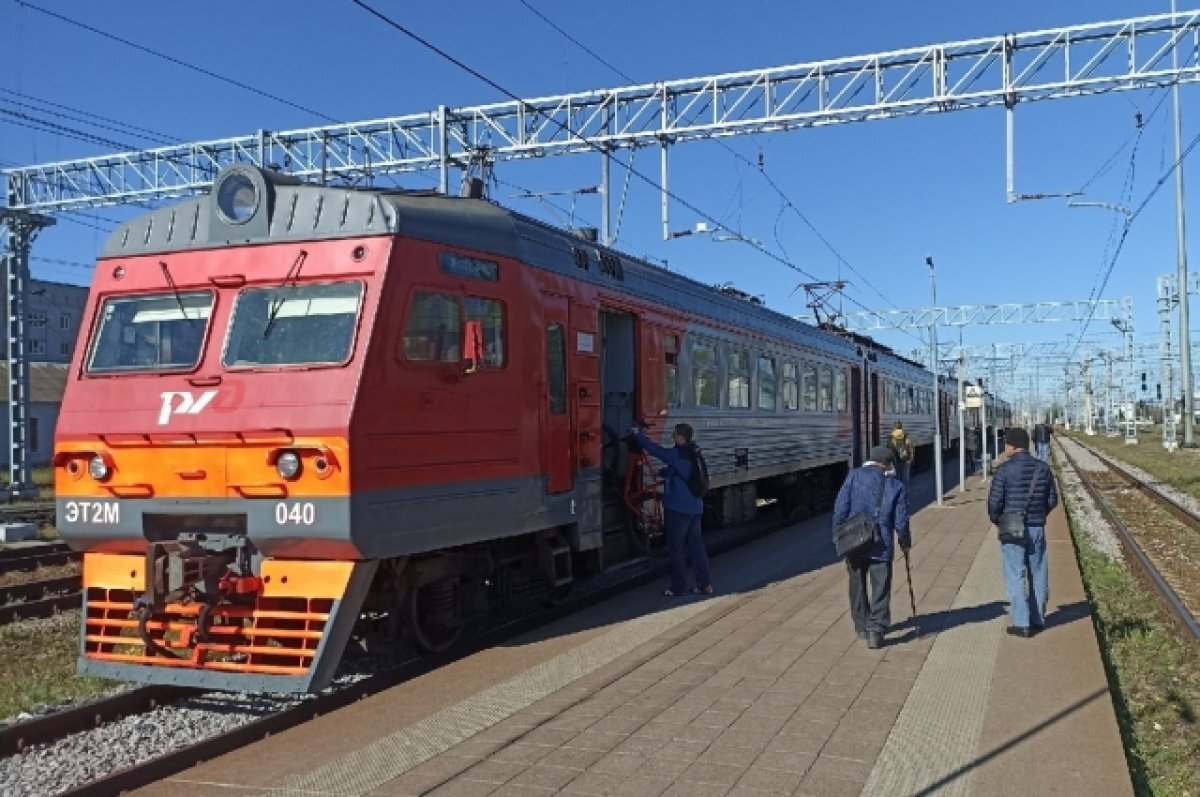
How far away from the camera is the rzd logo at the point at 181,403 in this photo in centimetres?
703

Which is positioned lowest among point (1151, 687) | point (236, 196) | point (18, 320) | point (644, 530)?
point (1151, 687)

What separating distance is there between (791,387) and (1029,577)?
28.4ft

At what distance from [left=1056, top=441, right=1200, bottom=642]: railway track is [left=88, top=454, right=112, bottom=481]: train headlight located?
28.9 feet

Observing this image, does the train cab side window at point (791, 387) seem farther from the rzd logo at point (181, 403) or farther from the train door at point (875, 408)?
the rzd logo at point (181, 403)

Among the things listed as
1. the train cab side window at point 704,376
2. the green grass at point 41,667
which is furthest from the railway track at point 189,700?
the train cab side window at point 704,376

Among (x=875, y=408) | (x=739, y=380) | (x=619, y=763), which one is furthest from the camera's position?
(x=875, y=408)

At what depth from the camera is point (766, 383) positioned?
1559 cm

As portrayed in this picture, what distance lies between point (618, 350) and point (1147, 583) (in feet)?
23.0

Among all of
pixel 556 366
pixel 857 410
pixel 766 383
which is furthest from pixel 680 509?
pixel 857 410

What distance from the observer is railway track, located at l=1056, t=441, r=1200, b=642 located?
1180 centimetres

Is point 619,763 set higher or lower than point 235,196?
lower

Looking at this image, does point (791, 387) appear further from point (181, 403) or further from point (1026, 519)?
point (181, 403)

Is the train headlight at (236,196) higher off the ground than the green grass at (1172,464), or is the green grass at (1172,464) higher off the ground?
the train headlight at (236,196)

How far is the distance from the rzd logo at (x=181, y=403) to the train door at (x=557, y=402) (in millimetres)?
2678
